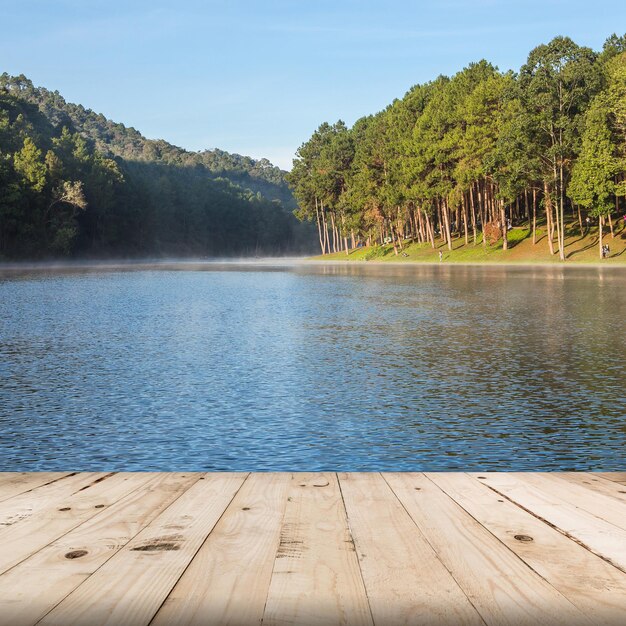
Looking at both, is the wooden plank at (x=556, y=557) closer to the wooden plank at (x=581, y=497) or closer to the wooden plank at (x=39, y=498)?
the wooden plank at (x=581, y=497)

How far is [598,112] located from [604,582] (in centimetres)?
6711

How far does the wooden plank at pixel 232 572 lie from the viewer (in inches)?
111

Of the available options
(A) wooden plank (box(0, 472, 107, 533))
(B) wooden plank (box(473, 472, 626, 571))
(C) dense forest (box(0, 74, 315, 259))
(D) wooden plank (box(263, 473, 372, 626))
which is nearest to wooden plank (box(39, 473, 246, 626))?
(D) wooden plank (box(263, 473, 372, 626))

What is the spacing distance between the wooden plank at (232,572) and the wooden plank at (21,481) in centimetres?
148

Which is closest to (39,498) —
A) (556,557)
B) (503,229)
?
(556,557)

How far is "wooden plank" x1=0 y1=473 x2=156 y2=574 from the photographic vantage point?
11.8 ft

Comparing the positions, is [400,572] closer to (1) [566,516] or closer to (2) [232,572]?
(2) [232,572]

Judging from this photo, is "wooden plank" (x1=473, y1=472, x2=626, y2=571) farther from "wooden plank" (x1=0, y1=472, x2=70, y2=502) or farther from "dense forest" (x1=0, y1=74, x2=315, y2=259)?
"dense forest" (x1=0, y1=74, x2=315, y2=259)


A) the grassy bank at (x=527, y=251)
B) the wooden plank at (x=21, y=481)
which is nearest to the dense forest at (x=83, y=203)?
the grassy bank at (x=527, y=251)

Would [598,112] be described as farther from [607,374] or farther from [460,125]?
[607,374]

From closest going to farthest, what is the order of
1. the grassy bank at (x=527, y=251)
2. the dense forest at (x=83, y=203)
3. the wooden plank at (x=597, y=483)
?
the wooden plank at (x=597, y=483) < the grassy bank at (x=527, y=251) < the dense forest at (x=83, y=203)

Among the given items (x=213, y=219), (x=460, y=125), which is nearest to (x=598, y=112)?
(x=460, y=125)

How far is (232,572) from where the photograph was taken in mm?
3254

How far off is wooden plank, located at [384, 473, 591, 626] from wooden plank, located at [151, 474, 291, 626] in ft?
2.59
